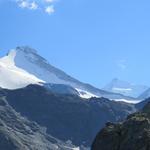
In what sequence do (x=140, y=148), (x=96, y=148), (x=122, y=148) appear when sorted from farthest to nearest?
(x=96, y=148)
(x=122, y=148)
(x=140, y=148)

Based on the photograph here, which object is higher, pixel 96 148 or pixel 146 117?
pixel 146 117

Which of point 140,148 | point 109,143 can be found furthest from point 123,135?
point 140,148

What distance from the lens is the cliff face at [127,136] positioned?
63531mm

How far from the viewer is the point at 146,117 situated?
74.0 metres

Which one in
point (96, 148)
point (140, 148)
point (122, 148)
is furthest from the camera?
point (96, 148)

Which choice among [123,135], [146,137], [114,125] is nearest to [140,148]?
[146,137]

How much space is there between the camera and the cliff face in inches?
2501

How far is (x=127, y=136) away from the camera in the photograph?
66812mm

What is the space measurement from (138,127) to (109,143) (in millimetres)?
3979

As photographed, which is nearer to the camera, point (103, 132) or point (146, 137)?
point (146, 137)

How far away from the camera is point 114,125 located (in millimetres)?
73188

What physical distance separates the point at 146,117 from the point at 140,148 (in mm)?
12803

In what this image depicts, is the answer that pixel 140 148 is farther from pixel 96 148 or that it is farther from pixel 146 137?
pixel 96 148

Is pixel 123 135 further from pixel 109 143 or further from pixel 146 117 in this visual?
pixel 146 117
